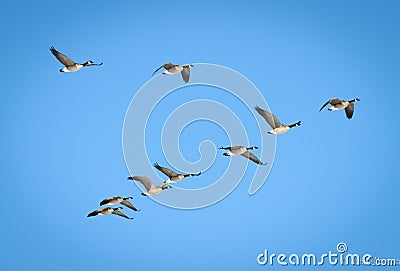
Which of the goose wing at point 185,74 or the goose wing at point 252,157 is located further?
the goose wing at point 185,74

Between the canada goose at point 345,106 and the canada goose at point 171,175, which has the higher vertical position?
the canada goose at point 345,106

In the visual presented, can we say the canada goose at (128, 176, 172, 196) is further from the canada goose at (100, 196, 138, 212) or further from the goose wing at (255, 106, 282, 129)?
the goose wing at (255, 106, 282, 129)

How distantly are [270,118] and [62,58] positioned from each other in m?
5.35

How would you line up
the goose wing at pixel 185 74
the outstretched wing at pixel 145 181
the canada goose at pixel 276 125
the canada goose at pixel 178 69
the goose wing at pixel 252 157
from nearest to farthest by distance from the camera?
the canada goose at pixel 276 125 < the outstretched wing at pixel 145 181 < the goose wing at pixel 252 157 < the canada goose at pixel 178 69 < the goose wing at pixel 185 74

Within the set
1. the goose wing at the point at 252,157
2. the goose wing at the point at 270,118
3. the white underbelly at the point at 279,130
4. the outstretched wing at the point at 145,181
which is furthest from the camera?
the goose wing at the point at 252,157

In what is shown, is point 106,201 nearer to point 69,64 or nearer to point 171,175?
point 171,175

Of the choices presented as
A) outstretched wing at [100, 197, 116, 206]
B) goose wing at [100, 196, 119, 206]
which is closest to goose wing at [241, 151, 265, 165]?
goose wing at [100, 196, 119, 206]

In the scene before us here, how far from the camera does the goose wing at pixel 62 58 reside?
63.8ft

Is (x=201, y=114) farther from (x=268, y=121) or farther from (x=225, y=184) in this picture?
(x=268, y=121)

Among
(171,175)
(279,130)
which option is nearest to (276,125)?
(279,130)

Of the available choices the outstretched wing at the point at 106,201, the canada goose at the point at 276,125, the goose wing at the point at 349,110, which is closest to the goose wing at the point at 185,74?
the canada goose at the point at 276,125

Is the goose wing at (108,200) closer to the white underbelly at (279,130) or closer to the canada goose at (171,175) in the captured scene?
the canada goose at (171,175)

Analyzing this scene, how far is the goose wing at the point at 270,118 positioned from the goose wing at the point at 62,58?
16.2ft

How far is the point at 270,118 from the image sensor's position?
18.8 metres
